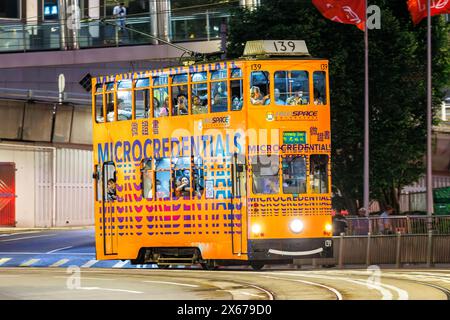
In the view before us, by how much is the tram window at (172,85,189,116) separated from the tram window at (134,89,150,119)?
39.1 inches

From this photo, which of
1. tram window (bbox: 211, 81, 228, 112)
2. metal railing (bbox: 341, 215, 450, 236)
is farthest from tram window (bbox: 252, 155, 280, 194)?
metal railing (bbox: 341, 215, 450, 236)

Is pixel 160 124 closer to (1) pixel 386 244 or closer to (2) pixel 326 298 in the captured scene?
(1) pixel 386 244

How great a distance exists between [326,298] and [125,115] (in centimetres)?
1379

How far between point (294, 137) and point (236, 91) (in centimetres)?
192

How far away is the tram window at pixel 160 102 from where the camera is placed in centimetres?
→ 3188

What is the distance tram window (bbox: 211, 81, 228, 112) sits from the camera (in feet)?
101

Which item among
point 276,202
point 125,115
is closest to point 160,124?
point 125,115

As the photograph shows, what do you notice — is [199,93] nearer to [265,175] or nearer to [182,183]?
[182,183]

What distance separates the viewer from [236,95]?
A: 30453mm

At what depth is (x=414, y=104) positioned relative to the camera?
51.9 m

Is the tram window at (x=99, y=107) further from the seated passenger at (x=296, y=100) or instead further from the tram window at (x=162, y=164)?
the seated passenger at (x=296, y=100)

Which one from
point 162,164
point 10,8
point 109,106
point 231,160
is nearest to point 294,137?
point 231,160

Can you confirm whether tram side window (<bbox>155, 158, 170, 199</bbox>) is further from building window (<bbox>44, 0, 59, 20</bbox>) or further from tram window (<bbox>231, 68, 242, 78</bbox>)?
building window (<bbox>44, 0, 59, 20</bbox>)
